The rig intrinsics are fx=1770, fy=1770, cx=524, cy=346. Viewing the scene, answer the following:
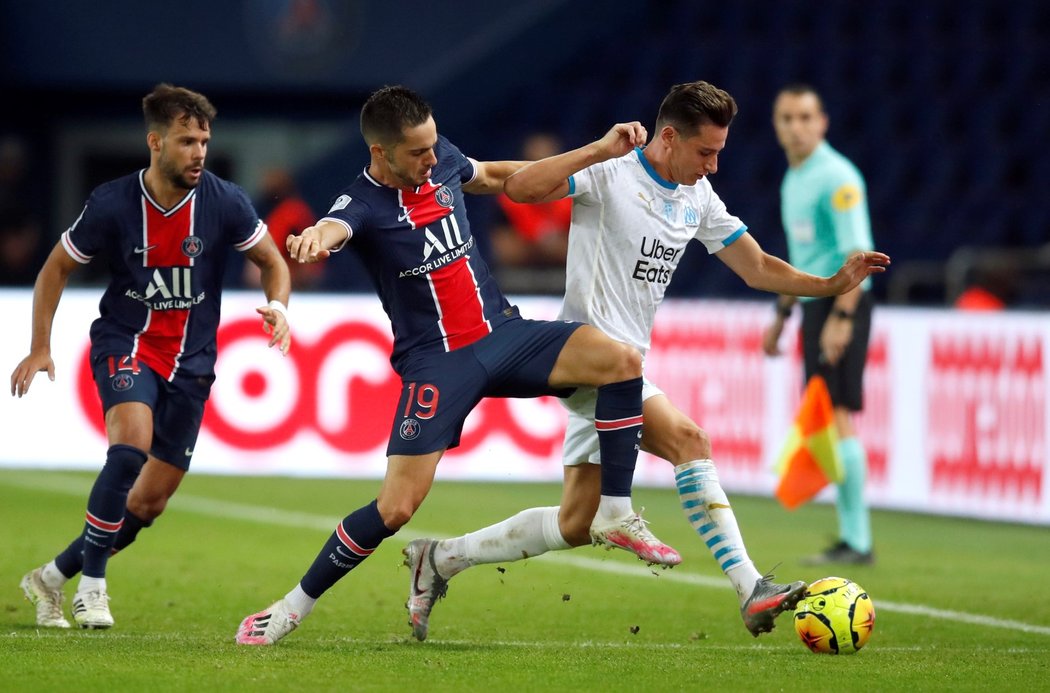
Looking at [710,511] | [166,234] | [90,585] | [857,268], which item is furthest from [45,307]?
[857,268]

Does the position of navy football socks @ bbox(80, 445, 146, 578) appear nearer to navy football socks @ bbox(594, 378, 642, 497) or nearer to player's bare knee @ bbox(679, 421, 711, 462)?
navy football socks @ bbox(594, 378, 642, 497)

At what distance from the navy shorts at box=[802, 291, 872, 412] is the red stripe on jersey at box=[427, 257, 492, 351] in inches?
137

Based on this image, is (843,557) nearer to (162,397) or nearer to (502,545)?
(502,545)

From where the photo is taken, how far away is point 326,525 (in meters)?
10.9

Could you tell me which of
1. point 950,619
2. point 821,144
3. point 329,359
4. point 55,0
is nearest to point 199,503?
point 329,359

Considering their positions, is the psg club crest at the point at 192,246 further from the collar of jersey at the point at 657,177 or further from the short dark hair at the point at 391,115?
the collar of jersey at the point at 657,177

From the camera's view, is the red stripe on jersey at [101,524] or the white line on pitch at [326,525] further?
the white line on pitch at [326,525]

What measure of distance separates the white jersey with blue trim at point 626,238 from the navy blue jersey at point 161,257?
1.26 meters

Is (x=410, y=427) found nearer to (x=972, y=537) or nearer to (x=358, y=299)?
(x=972, y=537)

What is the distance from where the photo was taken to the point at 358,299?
544 inches

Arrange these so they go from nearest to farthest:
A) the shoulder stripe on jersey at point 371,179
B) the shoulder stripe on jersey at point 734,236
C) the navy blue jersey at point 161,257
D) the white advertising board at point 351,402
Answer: the shoulder stripe on jersey at point 371,179 < the navy blue jersey at point 161,257 < the shoulder stripe on jersey at point 734,236 < the white advertising board at point 351,402

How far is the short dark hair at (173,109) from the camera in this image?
6.63m

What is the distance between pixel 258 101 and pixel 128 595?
559 inches

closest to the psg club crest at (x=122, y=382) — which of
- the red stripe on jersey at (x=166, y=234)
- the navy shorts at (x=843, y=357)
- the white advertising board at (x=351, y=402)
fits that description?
the red stripe on jersey at (x=166, y=234)
